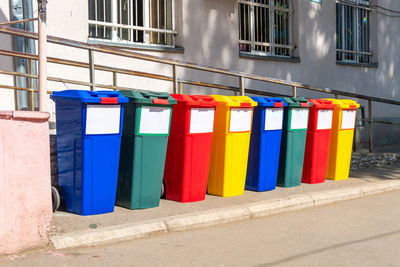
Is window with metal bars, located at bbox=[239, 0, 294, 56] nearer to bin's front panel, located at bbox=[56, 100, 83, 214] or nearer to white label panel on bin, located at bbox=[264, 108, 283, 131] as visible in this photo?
white label panel on bin, located at bbox=[264, 108, 283, 131]

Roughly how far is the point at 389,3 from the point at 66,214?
12404 mm

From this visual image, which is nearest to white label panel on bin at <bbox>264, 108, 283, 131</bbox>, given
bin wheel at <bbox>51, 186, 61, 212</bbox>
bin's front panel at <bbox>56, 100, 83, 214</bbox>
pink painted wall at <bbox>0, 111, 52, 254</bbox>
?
bin's front panel at <bbox>56, 100, 83, 214</bbox>

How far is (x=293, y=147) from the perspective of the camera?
7883mm

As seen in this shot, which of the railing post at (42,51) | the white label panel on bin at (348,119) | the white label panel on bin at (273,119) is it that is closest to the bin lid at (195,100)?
the white label panel on bin at (273,119)

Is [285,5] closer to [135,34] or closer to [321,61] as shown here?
[321,61]

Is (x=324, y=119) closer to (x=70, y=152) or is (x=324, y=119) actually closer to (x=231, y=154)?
(x=231, y=154)

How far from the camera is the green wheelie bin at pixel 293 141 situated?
7.81 metres

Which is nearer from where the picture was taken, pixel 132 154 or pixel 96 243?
pixel 96 243

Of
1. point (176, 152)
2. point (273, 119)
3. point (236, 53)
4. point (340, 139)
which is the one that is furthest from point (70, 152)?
point (236, 53)

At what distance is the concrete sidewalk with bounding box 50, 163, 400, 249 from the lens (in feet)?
16.9

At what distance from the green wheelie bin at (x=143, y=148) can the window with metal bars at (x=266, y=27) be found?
6.07 meters

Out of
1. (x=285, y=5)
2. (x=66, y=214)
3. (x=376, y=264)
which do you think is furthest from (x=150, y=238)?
(x=285, y=5)

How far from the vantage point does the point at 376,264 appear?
4.73 m

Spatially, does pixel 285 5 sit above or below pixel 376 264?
above
